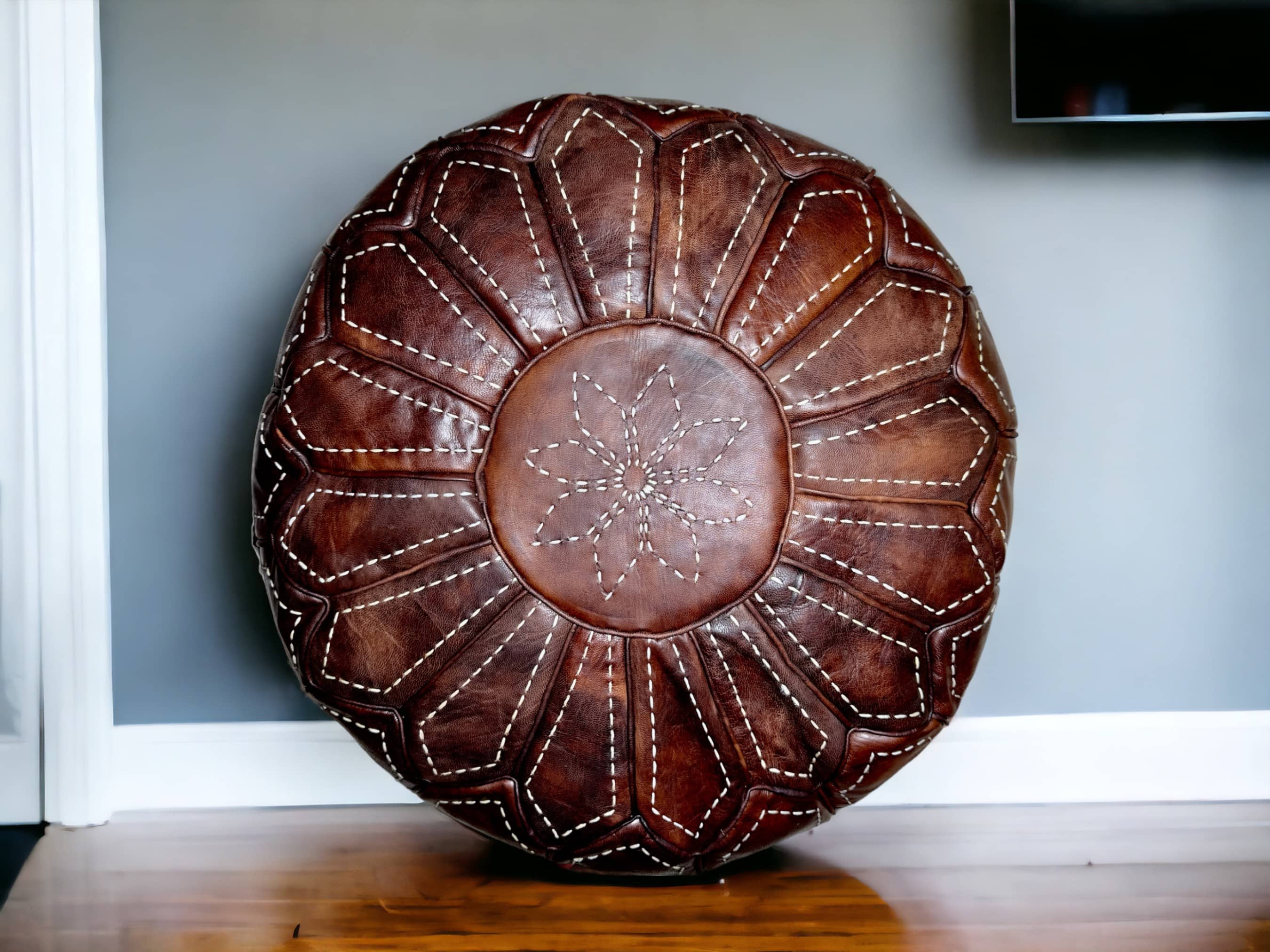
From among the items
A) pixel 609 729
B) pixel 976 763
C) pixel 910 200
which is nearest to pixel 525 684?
pixel 609 729

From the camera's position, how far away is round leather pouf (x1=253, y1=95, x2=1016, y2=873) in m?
1.20

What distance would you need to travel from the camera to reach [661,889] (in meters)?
1.34

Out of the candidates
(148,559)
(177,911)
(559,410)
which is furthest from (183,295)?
(177,911)

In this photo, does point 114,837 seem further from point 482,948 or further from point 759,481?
point 759,481

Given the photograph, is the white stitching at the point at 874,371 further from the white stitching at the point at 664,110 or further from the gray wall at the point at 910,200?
the gray wall at the point at 910,200

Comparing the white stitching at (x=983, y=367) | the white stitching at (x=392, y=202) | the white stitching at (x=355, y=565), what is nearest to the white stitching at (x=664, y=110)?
the white stitching at (x=392, y=202)

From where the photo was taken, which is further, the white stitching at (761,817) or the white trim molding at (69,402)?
the white trim molding at (69,402)

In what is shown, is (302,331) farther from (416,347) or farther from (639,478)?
(639,478)

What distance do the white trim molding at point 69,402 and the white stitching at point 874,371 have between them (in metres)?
1.14

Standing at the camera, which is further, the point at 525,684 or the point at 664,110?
the point at 664,110

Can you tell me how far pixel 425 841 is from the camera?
5.00 feet

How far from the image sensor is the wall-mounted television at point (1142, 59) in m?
1.50

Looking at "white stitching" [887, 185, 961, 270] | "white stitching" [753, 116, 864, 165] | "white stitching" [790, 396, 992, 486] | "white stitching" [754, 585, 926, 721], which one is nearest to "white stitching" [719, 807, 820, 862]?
"white stitching" [754, 585, 926, 721]

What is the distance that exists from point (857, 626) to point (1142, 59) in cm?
99
